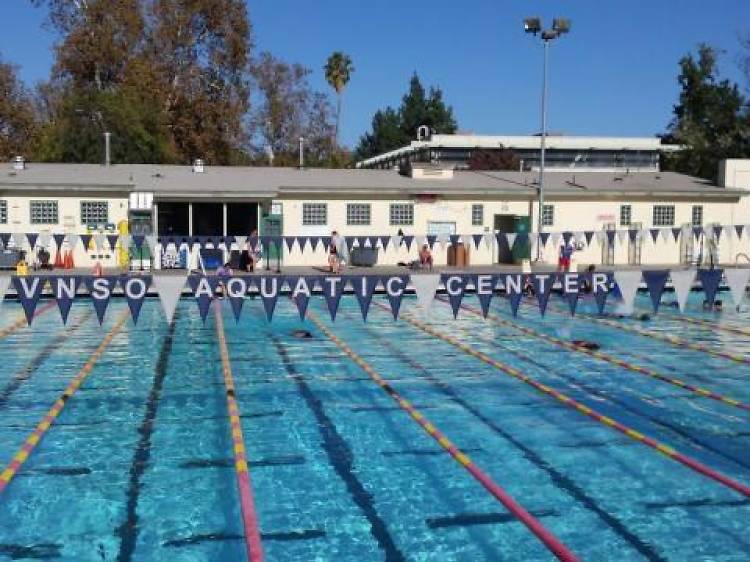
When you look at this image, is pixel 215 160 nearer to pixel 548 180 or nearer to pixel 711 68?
pixel 548 180

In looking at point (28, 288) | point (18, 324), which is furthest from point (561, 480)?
point (18, 324)

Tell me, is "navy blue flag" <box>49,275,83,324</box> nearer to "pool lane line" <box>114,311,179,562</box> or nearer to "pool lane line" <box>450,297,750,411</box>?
Answer: "pool lane line" <box>114,311,179,562</box>

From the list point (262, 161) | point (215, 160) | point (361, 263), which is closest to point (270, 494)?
point (361, 263)

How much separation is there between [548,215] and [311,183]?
9.85 meters

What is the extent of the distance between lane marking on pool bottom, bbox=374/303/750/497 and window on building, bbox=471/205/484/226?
55.1ft

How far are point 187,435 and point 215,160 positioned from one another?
4258 centimetres

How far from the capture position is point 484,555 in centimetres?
723

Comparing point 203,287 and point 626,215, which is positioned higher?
point 626,215

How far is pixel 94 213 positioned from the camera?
101ft

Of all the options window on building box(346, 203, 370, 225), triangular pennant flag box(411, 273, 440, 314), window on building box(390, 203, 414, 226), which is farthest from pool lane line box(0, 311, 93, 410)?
window on building box(390, 203, 414, 226)

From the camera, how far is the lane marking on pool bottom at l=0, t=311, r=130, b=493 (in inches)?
362

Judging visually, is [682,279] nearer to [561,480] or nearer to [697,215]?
[561,480]

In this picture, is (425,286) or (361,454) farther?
(425,286)

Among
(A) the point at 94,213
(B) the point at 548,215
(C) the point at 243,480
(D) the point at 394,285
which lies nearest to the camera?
(C) the point at 243,480
